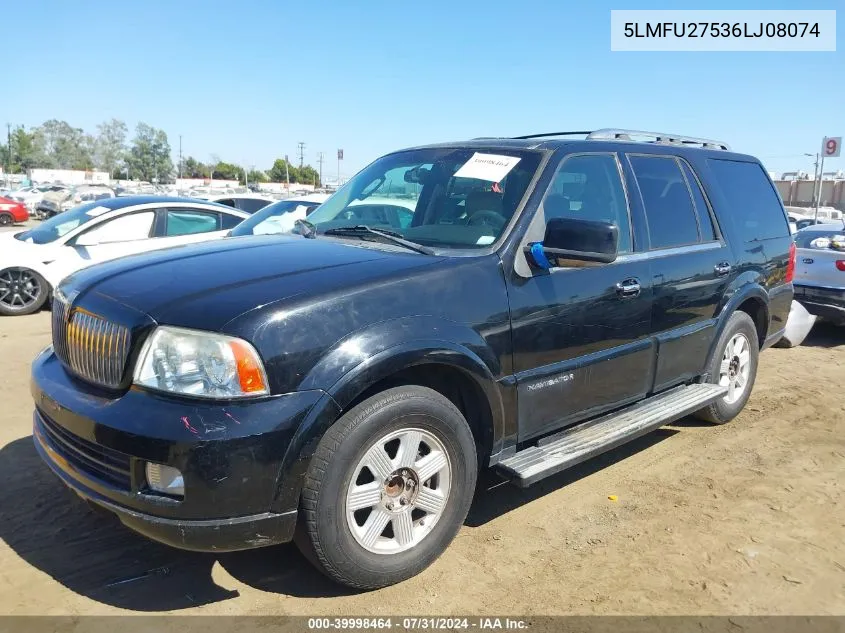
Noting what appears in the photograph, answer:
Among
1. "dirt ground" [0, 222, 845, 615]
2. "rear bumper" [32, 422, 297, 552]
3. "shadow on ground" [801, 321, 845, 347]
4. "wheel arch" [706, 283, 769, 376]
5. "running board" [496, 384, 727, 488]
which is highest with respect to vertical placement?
"wheel arch" [706, 283, 769, 376]

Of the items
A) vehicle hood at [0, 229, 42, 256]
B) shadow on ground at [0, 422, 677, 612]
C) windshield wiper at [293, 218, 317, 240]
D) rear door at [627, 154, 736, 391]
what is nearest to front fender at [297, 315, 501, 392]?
shadow on ground at [0, 422, 677, 612]

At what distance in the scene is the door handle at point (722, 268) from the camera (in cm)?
468

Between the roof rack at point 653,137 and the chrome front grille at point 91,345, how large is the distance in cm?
292

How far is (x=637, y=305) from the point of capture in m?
3.95

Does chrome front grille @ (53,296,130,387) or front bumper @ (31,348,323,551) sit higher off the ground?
chrome front grille @ (53,296,130,387)

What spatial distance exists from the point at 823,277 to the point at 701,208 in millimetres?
4755

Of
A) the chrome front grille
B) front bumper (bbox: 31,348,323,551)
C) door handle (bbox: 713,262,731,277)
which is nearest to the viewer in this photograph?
front bumper (bbox: 31,348,323,551)

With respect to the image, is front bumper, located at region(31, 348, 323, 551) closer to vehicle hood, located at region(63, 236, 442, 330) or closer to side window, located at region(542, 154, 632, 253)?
vehicle hood, located at region(63, 236, 442, 330)

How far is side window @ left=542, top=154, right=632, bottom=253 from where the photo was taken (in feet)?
12.1

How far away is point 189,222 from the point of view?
973 cm

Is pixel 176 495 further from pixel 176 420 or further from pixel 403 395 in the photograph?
pixel 403 395

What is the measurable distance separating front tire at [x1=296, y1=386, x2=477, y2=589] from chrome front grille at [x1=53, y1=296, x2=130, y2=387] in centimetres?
88

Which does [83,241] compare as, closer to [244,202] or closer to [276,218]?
[276,218]

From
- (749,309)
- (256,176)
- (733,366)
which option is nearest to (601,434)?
(733,366)
